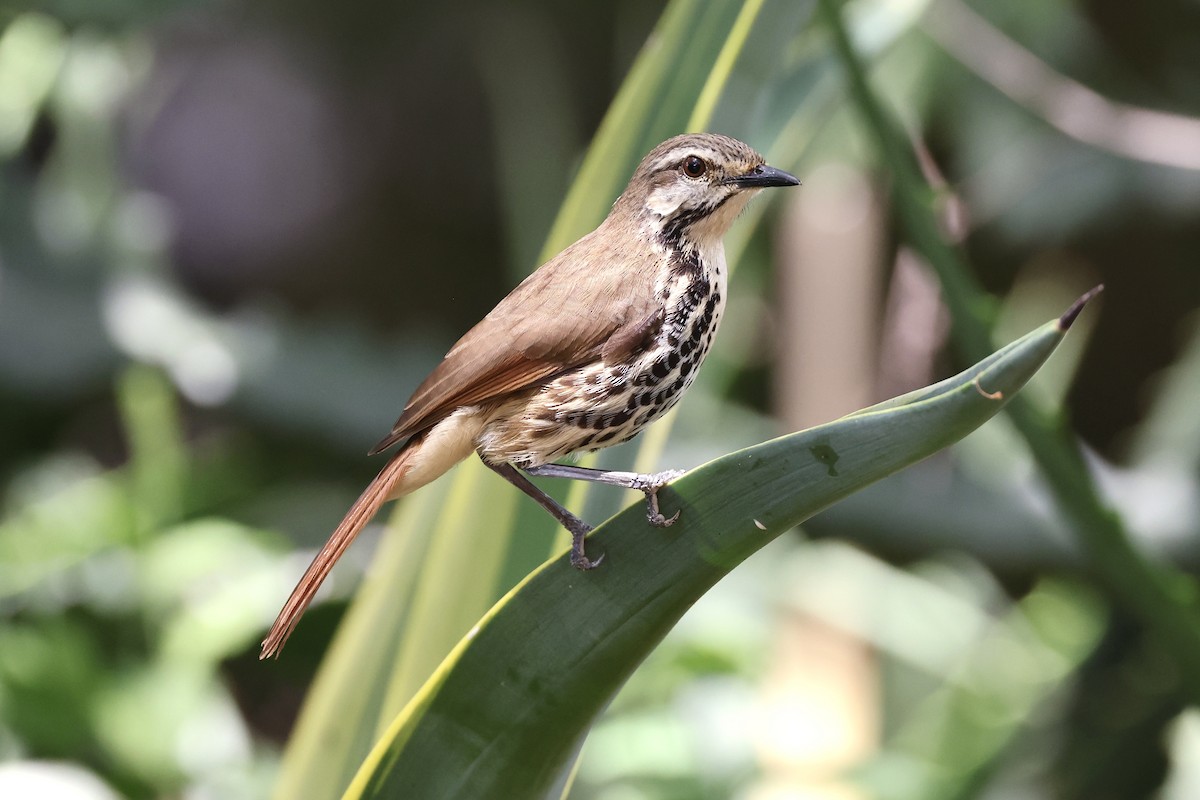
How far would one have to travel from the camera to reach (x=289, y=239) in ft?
16.7

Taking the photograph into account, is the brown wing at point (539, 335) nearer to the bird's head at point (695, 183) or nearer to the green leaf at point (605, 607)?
the bird's head at point (695, 183)

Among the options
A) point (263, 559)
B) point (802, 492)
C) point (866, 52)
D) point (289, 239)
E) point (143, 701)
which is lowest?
point (802, 492)

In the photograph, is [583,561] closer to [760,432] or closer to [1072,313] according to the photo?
[1072,313]

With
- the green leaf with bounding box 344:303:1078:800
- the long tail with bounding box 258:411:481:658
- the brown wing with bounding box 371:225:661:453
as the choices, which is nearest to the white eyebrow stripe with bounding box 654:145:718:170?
the brown wing with bounding box 371:225:661:453

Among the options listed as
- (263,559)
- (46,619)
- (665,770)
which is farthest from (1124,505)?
(46,619)

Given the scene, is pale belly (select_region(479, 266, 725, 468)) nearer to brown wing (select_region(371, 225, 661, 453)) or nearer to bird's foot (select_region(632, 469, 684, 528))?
brown wing (select_region(371, 225, 661, 453))

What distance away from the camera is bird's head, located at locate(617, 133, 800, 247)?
1186 millimetres

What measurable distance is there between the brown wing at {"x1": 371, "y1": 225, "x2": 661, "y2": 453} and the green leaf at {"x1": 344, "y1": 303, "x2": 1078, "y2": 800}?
0.28 metres

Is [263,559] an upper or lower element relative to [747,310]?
lower

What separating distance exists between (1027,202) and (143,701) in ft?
8.53

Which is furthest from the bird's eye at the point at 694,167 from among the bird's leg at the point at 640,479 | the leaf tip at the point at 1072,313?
the leaf tip at the point at 1072,313

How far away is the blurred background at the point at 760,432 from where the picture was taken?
2.47m

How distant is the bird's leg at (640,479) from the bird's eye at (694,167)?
12.1 inches

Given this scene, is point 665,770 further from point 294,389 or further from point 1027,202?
point 1027,202
